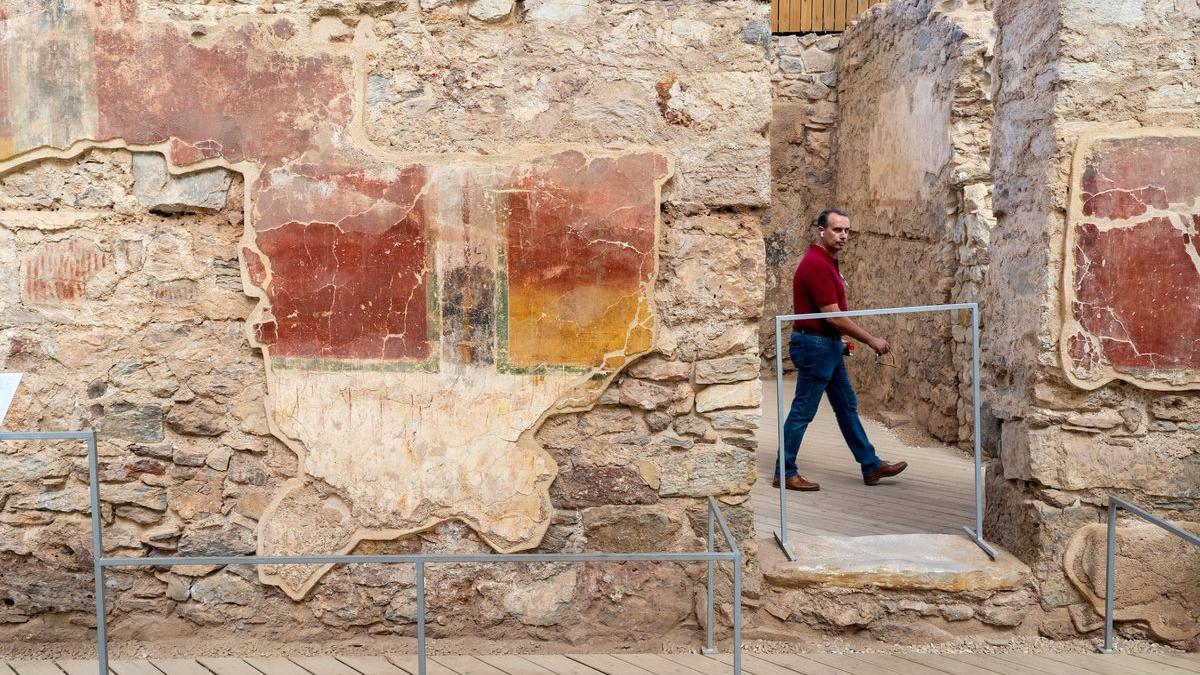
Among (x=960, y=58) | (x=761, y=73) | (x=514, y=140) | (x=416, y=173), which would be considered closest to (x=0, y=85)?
(x=416, y=173)

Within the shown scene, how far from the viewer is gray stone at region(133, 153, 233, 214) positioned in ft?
11.2

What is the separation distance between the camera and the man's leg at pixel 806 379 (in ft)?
15.9

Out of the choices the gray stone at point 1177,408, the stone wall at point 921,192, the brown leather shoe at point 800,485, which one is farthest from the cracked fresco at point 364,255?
the stone wall at point 921,192

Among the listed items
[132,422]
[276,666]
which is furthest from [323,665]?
[132,422]

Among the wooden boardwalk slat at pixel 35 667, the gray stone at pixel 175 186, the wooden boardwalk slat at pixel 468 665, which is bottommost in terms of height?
the wooden boardwalk slat at pixel 35 667

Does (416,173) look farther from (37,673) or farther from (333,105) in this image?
(37,673)

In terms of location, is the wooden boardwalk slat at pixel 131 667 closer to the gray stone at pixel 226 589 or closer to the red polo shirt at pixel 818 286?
the gray stone at pixel 226 589

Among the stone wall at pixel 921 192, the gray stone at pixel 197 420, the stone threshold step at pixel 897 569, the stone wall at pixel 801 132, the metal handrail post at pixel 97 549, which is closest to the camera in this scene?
the metal handrail post at pixel 97 549

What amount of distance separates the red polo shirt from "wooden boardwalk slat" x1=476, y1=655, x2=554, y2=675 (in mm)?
2101

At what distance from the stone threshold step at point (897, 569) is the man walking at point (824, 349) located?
0.96m

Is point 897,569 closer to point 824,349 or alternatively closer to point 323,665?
point 824,349

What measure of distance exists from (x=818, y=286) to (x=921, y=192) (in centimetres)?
271

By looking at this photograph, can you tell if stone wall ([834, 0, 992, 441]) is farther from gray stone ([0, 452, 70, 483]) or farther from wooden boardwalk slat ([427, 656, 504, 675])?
gray stone ([0, 452, 70, 483])

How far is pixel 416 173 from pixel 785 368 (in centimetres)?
692
